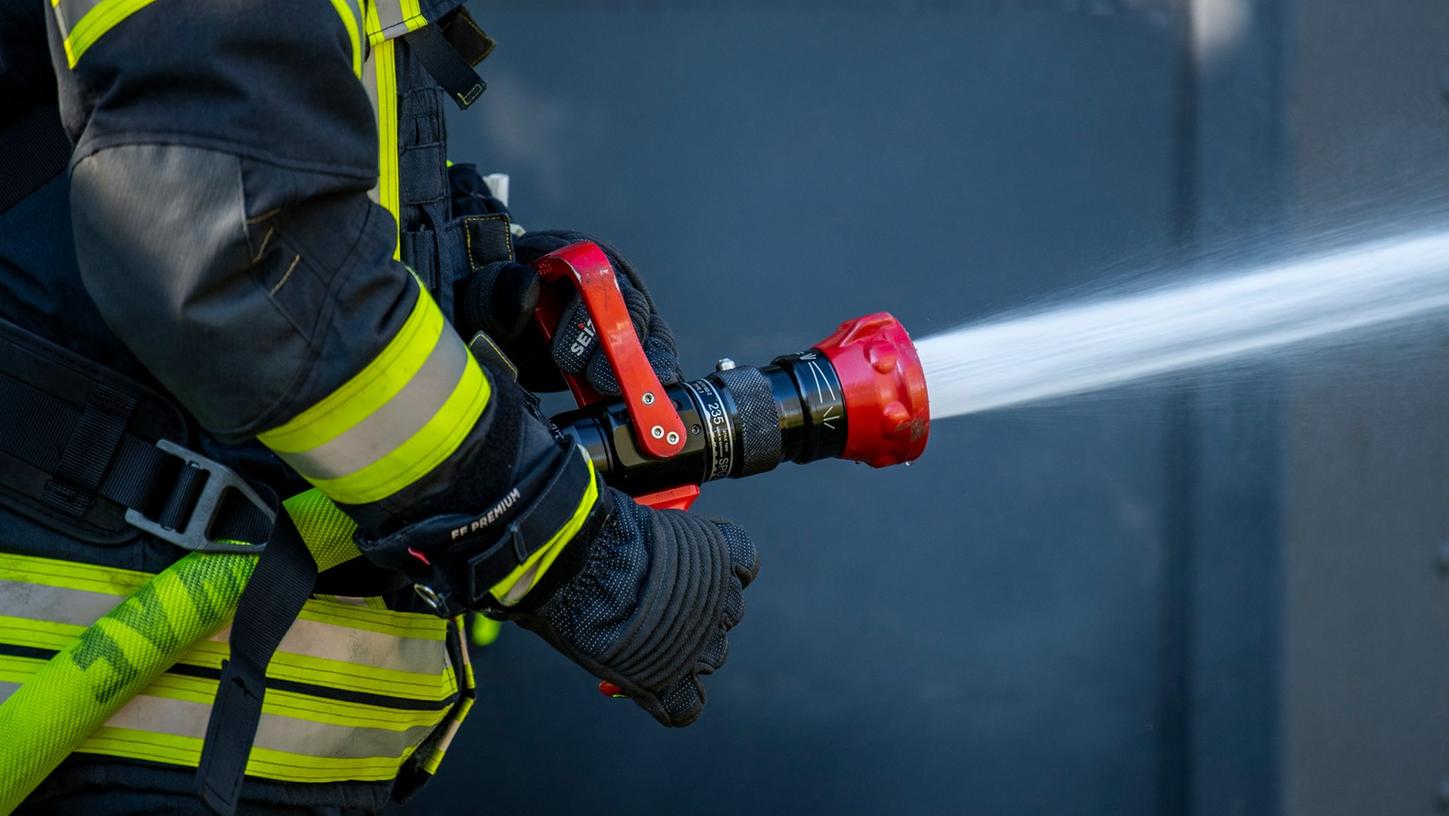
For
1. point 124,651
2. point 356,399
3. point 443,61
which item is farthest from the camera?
point 443,61

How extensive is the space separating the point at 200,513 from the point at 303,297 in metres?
0.36

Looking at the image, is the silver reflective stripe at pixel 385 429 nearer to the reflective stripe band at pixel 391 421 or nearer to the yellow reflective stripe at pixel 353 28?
the reflective stripe band at pixel 391 421

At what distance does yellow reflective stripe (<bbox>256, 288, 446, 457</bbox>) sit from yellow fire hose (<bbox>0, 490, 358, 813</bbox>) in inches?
8.2

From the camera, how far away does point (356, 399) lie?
3.85 feet

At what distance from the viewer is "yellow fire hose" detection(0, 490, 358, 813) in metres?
1.25

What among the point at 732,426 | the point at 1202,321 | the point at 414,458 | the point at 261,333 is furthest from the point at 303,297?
the point at 1202,321

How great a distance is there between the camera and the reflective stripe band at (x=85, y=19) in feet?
3.47

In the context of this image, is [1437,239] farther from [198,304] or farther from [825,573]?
[198,304]

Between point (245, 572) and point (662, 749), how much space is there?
1.51 metres

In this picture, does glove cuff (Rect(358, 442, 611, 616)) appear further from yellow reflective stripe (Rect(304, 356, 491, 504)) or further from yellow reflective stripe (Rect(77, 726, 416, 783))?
yellow reflective stripe (Rect(77, 726, 416, 783))

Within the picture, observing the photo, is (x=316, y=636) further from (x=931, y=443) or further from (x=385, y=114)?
(x=931, y=443)

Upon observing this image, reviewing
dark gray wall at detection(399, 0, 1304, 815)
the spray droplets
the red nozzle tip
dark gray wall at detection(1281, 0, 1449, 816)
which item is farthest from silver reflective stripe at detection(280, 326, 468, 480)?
dark gray wall at detection(1281, 0, 1449, 816)

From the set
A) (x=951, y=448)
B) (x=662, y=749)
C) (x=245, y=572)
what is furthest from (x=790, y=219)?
(x=245, y=572)

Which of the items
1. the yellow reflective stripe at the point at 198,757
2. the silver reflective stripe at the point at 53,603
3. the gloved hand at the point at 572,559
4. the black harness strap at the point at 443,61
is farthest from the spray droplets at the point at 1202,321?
the silver reflective stripe at the point at 53,603
